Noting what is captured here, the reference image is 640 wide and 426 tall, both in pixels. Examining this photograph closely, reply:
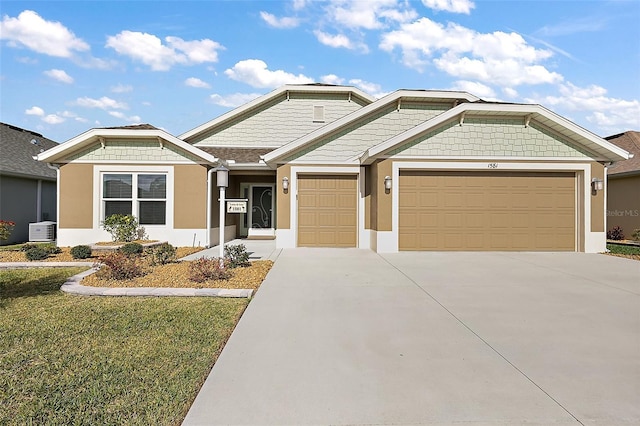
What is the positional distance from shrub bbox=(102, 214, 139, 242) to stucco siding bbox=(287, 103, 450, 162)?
560cm

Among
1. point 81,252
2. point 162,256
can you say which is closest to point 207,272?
point 162,256

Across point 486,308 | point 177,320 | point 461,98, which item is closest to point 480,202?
point 461,98

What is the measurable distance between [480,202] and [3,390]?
11.3 m

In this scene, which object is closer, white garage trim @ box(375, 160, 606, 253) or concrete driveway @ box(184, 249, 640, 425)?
concrete driveway @ box(184, 249, 640, 425)

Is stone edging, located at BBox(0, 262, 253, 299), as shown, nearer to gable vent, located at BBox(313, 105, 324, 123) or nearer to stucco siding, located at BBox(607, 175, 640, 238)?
gable vent, located at BBox(313, 105, 324, 123)

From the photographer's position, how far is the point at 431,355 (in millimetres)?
3617

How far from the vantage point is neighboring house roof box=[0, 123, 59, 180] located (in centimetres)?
1468

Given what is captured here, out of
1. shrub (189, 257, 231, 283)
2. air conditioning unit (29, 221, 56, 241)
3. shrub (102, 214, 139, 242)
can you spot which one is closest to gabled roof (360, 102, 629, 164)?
shrub (189, 257, 231, 283)

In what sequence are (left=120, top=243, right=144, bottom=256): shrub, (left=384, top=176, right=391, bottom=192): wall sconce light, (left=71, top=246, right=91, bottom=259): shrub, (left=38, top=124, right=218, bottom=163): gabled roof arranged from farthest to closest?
(left=38, top=124, right=218, bottom=163): gabled roof < (left=384, top=176, right=391, bottom=192): wall sconce light < (left=120, top=243, right=144, bottom=256): shrub < (left=71, top=246, right=91, bottom=259): shrub

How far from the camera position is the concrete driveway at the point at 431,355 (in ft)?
8.71

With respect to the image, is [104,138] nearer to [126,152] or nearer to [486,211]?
[126,152]

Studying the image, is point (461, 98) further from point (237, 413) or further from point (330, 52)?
point (237, 413)

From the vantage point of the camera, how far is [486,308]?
5.19 m

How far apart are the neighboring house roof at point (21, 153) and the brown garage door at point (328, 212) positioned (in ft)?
38.6
